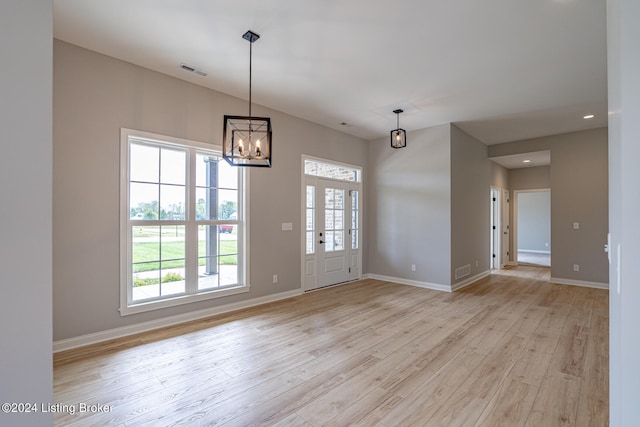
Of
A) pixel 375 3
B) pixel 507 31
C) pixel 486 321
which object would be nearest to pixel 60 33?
pixel 375 3

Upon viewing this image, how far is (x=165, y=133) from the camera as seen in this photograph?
3561mm

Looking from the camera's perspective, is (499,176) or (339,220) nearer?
(339,220)

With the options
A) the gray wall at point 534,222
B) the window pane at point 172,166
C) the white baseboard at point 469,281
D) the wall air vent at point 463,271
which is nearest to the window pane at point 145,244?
the window pane at point 172,166

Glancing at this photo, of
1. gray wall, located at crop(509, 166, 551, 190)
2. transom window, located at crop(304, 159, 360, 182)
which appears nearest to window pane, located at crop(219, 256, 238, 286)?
transom window, located at crop(304, 159, 360, 182)

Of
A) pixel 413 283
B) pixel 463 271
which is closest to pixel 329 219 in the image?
pixel 413 283

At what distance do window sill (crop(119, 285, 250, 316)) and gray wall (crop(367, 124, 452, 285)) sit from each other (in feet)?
10.5

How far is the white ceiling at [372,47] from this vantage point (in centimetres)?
244

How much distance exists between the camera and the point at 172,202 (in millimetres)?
3666

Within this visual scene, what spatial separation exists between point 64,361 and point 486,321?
4703 mm

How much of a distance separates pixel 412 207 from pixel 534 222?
824 centimetres

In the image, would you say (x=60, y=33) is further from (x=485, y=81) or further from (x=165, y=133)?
(x=485, y=81)

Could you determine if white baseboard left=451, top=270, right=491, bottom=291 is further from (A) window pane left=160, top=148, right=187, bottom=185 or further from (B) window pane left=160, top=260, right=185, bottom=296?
(A) window pane left=160, top=148, right=187, bottom=185

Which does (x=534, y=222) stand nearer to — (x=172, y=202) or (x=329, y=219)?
(x=329, y=219)

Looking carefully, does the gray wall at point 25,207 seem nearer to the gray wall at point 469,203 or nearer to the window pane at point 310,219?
the window pane at point 310,219
